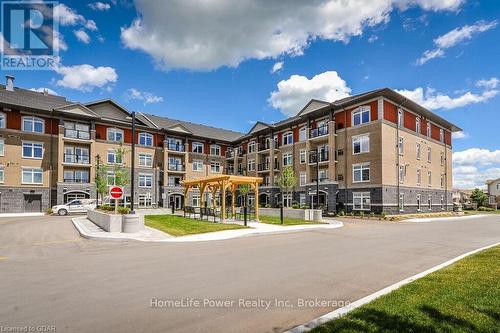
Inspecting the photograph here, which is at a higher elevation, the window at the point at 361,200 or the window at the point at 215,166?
the window at the point at 215,166

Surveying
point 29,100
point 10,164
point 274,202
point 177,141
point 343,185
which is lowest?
point 274,202

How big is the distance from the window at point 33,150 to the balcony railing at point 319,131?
31.7 m

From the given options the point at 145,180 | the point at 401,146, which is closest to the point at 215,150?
the point at 145,180

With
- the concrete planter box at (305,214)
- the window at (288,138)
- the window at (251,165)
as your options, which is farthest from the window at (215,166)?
the concrete planter box at (305,214)

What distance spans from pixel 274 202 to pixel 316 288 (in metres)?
36.2

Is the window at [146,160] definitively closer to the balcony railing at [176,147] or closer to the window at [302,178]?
the balcony railing at [176,147]

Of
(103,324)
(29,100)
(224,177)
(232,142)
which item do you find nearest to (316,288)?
(103,324)

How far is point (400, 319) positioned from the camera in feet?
14.8

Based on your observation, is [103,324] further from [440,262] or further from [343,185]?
[343,185]

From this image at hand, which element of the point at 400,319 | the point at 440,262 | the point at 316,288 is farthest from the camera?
the point at 440,262

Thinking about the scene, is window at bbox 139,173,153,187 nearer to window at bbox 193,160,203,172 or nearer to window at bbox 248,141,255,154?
window at bbox 193,160,203,172

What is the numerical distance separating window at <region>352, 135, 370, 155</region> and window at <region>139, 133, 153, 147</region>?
27430 millimetres

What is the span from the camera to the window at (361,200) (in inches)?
1210

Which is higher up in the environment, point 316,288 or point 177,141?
point 177,141
